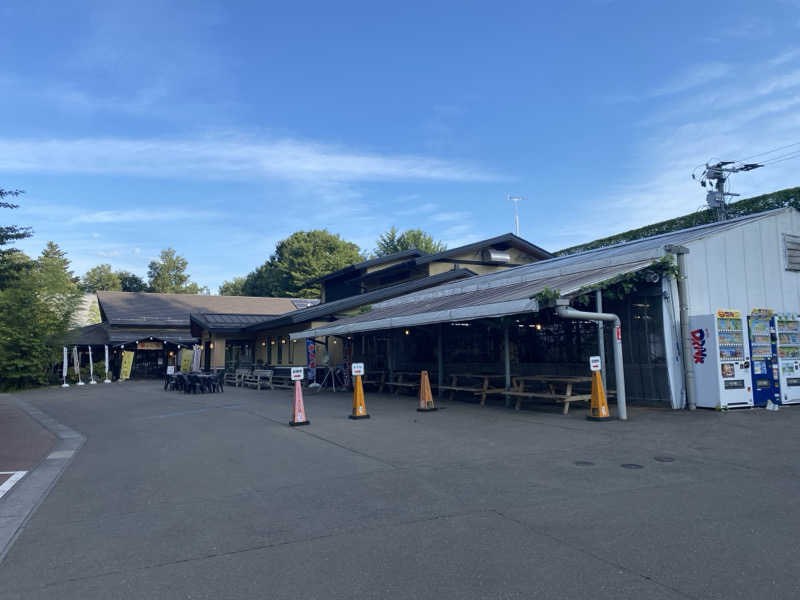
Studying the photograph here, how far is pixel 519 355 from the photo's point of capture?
15312 mm

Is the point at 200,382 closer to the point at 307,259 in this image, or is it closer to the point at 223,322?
the point at 223,322

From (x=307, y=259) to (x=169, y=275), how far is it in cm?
2639

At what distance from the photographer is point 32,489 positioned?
6.40m

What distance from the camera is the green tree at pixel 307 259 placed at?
5343 centimetres

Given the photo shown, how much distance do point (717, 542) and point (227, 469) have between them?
5.50 m

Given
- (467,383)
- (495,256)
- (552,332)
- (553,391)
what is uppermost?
(495,256)

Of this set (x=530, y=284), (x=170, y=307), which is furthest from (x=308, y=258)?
(x=530, y=284)

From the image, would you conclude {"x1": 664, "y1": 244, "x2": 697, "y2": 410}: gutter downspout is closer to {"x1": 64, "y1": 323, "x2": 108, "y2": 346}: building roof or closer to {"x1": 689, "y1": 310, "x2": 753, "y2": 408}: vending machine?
{"x1": 689, "y1": 310, "x2": 753, "y2": 408}: vending machine

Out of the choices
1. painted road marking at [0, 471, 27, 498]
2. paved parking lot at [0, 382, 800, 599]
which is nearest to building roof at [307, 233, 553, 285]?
paved parking lot at [0, 382, 800, 599]

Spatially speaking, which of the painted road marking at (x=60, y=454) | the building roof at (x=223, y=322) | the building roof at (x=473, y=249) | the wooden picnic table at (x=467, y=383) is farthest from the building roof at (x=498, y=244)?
the painted road marking at (x=60, y=454)

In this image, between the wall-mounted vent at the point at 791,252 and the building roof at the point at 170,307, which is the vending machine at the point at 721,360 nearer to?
the wall-mounted vent at the point at 791,252

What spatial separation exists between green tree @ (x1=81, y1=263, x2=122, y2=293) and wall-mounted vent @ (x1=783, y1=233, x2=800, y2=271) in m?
72.0

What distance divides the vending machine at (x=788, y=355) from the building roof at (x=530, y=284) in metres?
2.33

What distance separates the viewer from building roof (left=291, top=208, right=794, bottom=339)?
10.9 m
